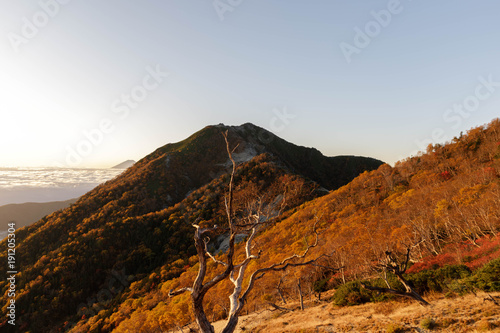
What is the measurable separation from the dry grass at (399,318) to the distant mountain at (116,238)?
415 inches

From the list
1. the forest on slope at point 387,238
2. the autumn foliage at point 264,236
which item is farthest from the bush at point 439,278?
the autumn foliage at point 264,236

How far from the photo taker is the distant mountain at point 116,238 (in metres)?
49.3

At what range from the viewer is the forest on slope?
25.8 meters

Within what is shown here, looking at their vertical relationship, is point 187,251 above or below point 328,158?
below

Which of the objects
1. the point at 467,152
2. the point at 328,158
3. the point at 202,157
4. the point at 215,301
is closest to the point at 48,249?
the point at 215,301

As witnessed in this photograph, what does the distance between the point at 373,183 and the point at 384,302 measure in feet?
197

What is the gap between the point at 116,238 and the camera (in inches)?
2660

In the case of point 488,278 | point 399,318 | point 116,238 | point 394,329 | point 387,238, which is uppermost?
point 116,238

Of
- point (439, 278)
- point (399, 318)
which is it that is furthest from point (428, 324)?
point (439, 278)

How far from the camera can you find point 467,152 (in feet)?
184

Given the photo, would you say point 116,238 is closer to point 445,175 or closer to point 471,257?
point 471,257

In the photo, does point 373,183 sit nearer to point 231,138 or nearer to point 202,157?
point 231,138

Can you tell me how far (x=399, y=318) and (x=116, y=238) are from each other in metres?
78.0

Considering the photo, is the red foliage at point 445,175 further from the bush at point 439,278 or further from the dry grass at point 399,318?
the dry grass at point 399,318
